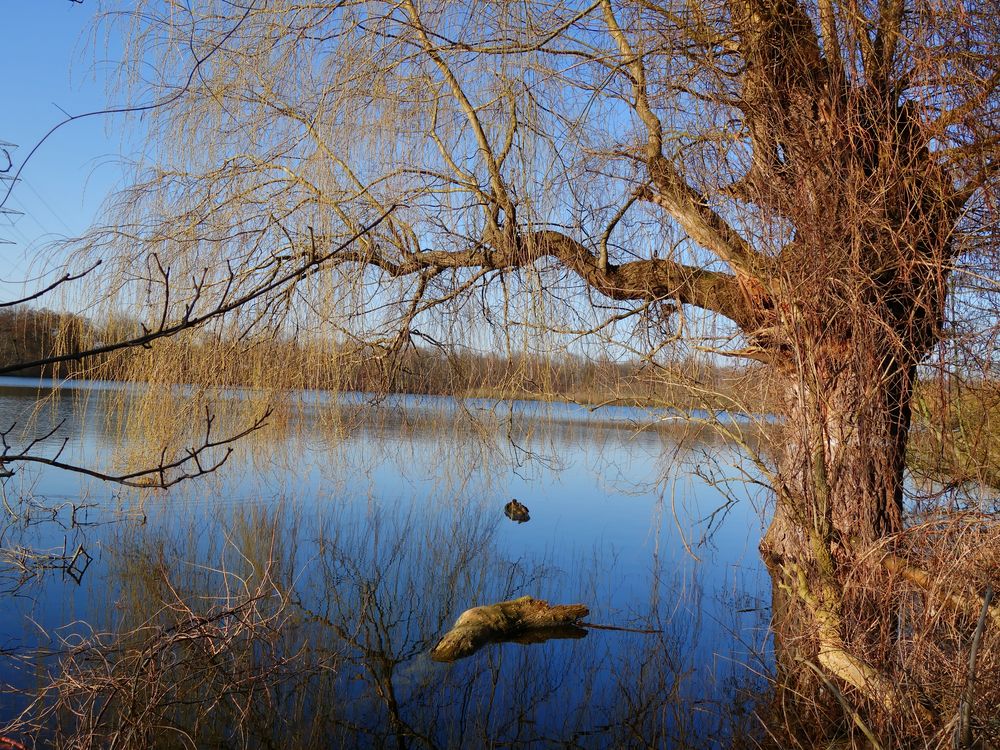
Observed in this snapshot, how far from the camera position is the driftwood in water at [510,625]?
3312 millimetres

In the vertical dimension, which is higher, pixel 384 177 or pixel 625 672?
pixel 384 177

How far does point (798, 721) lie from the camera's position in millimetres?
2617

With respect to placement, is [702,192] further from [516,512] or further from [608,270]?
[516,512]

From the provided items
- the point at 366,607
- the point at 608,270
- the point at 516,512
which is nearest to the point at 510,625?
the point at 366,607

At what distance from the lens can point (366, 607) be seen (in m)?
3.78

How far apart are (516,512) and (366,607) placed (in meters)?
2.59

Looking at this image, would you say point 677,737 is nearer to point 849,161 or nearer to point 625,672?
point 625,672

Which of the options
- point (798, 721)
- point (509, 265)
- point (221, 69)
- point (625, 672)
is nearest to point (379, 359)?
point (509, 265)

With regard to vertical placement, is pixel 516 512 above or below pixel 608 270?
below

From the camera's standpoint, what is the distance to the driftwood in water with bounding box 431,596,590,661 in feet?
10.9

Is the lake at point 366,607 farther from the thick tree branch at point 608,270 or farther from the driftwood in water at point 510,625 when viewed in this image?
the thick tree branch at point 608,270

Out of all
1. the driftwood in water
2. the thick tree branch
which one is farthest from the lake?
the thick tree branch

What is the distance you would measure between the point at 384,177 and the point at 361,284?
46 cm

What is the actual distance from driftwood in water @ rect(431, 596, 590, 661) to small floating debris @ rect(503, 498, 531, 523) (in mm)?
2296
